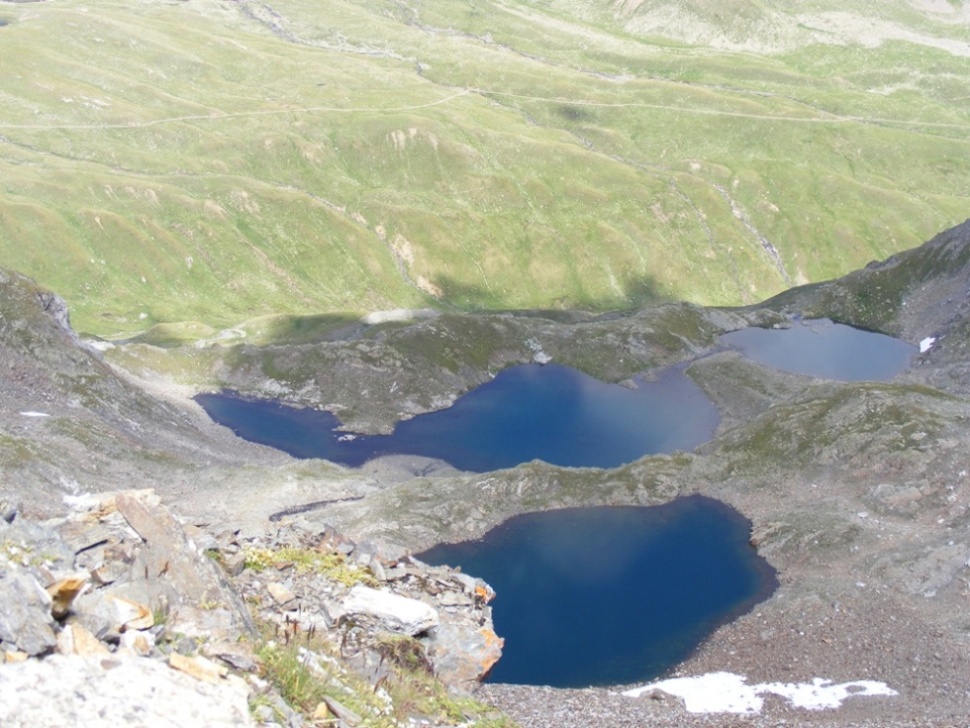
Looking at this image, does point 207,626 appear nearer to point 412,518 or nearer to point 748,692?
point 748,692

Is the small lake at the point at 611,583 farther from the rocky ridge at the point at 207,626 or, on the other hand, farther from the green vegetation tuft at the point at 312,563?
the green vegetation tuft at the point at 312,563

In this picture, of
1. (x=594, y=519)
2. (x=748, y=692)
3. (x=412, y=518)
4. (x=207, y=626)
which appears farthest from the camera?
(x=594, y=519)

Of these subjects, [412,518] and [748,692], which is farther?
[412,518]

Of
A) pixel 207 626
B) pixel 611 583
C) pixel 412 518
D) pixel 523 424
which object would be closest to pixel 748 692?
pixel 611 583

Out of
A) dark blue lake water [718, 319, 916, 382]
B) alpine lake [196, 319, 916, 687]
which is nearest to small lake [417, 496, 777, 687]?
alpine lake [196, 319, 916, 687]

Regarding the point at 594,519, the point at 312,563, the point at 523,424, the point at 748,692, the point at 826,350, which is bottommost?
the point at 523,424

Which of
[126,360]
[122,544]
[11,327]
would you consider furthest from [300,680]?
[126,360]

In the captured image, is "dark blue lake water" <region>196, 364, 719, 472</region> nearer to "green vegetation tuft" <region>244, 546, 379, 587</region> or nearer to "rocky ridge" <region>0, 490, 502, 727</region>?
"rocky ridge" <region>0, 490, 502, 727</region>

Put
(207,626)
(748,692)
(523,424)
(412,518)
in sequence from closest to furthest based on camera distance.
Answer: (207,626) < (748,692) < (412,518) < (523,424)
